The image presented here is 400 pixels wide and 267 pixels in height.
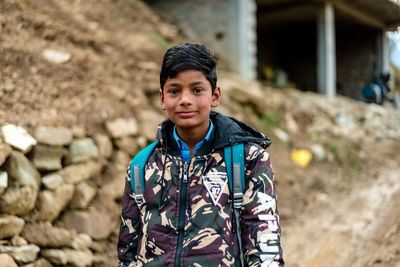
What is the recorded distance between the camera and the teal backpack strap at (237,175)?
1637 mm

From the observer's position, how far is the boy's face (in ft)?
5.65

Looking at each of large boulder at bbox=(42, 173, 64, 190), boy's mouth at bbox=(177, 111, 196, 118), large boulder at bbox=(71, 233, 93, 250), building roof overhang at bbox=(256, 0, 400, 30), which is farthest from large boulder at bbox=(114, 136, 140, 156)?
building roof overhang at bbox=(256, 0, 400, 30)

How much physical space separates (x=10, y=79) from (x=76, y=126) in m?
0.87

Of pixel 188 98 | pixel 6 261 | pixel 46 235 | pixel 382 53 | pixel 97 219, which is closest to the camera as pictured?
pixel 188 98

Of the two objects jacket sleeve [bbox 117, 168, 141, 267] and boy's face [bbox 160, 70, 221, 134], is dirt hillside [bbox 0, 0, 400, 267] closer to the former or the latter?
jacket sleeve [bbox 117, 168, 141, 267]

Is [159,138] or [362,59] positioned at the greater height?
[362,59]

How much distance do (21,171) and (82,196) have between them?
0.66 metres

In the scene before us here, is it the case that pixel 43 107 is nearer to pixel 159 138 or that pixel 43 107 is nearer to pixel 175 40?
pixel 159 138

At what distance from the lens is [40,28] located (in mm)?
4715

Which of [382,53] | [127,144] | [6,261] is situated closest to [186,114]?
[6,261]

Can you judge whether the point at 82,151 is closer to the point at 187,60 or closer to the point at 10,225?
the point at 10,225

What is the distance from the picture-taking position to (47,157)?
3.38 metres

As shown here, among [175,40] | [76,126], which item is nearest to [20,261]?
[76,126]

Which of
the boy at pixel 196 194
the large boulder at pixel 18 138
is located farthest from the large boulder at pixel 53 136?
the boy at pixel 196 194
